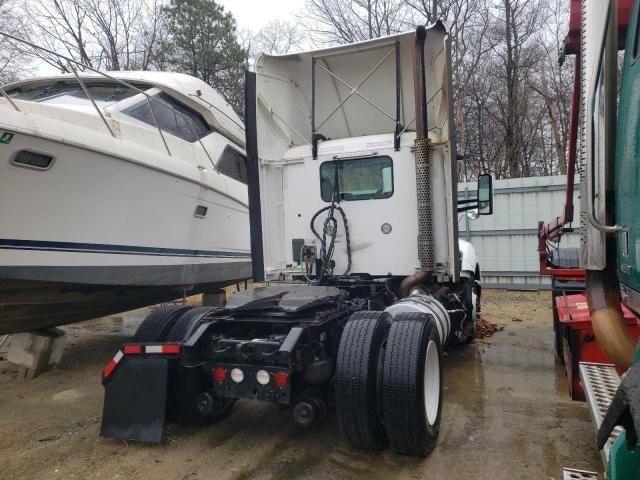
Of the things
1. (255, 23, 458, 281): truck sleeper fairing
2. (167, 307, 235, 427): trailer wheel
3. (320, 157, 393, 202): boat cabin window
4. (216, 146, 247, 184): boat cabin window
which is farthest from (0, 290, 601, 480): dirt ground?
(216, 146, 247, 184): boat cabin window

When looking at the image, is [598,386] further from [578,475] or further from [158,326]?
[158,326]

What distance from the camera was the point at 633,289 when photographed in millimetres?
2148

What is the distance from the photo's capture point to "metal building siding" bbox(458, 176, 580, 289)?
36.8 ft

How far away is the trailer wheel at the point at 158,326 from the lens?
4391 mm

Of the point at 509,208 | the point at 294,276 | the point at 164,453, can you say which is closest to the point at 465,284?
the point at 294,276

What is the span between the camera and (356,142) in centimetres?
560

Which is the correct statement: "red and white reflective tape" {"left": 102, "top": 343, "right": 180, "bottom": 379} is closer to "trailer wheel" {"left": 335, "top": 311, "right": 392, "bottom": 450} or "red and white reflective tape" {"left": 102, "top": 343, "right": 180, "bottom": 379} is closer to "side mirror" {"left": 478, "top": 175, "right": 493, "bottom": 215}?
"trailer wheel" {"left": 335, "top": 311, "right": 392, "bottom": 450}

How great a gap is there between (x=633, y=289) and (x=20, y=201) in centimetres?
484

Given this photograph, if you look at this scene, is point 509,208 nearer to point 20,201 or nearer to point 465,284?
point 465,284

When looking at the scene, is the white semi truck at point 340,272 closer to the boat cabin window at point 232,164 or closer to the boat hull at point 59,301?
the boat hull at point 59,301

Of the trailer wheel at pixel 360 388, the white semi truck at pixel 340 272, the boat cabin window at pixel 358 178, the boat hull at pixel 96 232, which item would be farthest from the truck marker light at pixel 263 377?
the boat hull at pixel 96 232

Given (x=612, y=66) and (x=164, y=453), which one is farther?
(x=164, y=453)

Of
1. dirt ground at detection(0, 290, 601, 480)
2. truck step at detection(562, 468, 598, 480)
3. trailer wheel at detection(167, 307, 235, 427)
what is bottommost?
dirt ground at detection(0, 290, 601, 480)

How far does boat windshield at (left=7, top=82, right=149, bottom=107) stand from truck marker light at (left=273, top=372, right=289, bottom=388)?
4.32 metres
